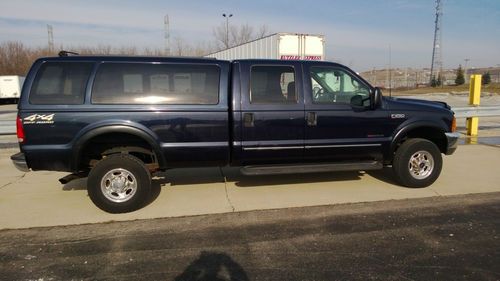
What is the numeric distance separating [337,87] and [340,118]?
20.3 inches

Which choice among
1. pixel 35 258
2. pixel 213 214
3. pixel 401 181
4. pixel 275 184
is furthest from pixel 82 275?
pixel 401 181

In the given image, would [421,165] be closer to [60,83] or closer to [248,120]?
[248,120]

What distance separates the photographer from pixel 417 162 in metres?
6.07

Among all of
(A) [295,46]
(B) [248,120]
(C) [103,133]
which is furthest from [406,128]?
(A) [295,46]

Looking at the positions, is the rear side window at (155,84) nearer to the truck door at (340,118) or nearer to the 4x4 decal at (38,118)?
the 4x4 decal at (38,118)

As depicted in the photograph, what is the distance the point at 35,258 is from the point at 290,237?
259 cm

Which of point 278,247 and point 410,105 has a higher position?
point 410,105

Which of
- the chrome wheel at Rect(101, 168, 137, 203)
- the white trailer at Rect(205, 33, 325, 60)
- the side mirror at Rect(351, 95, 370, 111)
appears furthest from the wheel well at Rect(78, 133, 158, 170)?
the white trailer at Rect(205, 33, 325, 60)

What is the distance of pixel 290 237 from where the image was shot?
170 inches

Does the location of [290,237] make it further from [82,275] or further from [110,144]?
[110,144]

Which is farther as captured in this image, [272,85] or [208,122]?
[272,85]

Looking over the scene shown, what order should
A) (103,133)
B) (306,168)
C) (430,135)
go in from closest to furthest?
(103,133) < (306,168) < (430,135)

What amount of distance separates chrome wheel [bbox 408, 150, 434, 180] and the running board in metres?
0.53

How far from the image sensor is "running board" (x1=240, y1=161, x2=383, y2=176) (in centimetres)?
558
